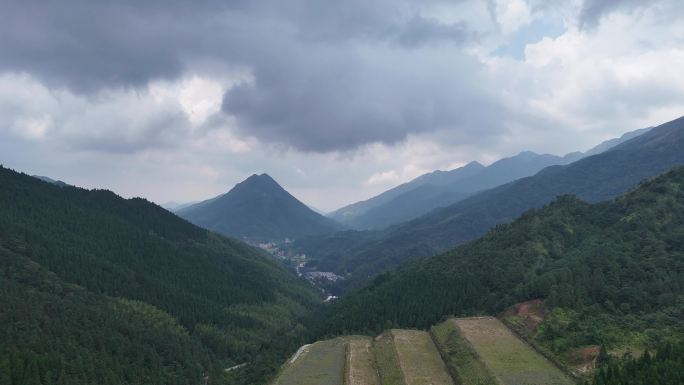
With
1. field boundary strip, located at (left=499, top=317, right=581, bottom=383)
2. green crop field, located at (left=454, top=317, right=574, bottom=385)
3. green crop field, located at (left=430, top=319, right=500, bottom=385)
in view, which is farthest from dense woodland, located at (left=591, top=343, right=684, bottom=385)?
green crop field, located at (left=430, top=319, right=500, bottom=385)

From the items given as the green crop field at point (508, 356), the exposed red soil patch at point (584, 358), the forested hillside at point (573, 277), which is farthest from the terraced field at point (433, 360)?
the forested hillside at point (573, 277)

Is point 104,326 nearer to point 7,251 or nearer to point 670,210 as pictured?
point 7,251

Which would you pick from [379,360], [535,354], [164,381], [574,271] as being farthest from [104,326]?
[574,271]

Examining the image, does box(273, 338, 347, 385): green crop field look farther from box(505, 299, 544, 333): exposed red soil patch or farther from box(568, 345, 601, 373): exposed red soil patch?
box(568, 345, 601, 373): exposed red soil patch

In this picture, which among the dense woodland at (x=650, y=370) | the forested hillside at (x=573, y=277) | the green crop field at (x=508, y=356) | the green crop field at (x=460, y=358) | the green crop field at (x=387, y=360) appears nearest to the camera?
the dense woodland at (x=650, y=370)

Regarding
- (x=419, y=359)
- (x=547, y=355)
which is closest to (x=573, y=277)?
(x=547, y=355)

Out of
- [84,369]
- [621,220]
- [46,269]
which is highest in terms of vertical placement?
[46,269]

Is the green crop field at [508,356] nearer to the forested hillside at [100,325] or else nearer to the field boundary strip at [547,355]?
the field boundary strip at [547,355]
